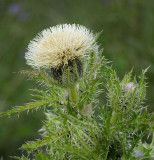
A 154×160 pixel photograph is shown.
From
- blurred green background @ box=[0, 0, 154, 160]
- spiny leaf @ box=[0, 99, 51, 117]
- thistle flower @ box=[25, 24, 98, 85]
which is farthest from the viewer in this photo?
blurred green background @ box=[0, 0, 154, 160]

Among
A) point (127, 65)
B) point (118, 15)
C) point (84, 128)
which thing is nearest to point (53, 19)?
point (118, 15)

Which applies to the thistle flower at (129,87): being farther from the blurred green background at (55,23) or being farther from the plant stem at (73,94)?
the blurred green background at (55,23)

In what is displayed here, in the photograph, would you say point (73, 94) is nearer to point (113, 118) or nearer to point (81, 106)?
point (81, 106)

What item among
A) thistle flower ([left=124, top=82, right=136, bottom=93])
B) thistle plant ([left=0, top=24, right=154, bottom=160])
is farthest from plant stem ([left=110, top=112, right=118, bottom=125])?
thistle flower ([left=124, top=82, right=136, bottom=93])

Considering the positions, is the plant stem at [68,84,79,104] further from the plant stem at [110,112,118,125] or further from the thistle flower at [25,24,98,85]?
the plant stem at [110,112,118,125]

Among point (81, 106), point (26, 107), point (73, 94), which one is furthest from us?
point (73, 94)

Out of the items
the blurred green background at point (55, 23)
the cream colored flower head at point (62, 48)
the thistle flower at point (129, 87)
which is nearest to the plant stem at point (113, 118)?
the thistle flower at point (129, 87)

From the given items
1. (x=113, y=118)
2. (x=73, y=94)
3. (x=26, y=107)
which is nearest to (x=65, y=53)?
(x=73, y=94)

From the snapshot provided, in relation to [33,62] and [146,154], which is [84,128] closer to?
[146,154]
